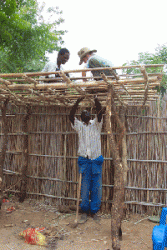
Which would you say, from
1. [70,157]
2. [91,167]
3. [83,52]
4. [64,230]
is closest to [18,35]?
[83,52]

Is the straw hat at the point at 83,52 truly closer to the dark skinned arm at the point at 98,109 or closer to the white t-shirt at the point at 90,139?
the dark skinned arm at the point at 98,109

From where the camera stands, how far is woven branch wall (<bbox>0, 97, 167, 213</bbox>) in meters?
4.80

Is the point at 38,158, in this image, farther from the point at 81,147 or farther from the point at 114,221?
the point at 114,221

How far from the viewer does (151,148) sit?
486 centimetres

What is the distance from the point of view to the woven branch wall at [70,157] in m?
4.80

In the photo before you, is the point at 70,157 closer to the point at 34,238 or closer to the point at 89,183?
the point at 89,183

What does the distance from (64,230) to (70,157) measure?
158cm

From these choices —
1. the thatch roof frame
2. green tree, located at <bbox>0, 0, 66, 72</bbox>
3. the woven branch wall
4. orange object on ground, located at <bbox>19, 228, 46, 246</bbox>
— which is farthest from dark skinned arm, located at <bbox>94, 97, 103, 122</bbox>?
green tree, located at <bbox>0, 0, 66, 72</bbox>

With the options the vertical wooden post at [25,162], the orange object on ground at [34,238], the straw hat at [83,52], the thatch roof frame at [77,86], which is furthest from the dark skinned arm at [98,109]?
the orange object on ground at [34,238]

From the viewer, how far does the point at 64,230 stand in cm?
412

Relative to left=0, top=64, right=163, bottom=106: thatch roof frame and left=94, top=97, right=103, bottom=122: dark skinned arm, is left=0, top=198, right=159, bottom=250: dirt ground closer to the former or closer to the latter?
left=94, top=97, right=103, bottom=122: dark skinned arm

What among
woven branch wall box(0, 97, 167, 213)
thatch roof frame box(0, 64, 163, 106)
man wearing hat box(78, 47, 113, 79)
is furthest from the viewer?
woven branch wall box(0, 97, 167, 213)

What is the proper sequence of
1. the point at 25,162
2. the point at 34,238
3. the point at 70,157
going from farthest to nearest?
the point at 25,162, the point at 70,157, the point at 34,238

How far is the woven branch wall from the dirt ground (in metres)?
0.39
